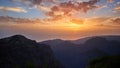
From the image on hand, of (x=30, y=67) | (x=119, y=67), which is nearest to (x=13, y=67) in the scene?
(x=30, y=67)

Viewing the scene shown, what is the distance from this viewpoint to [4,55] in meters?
175

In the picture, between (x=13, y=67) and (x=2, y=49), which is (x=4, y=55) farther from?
(x=13, y=67)

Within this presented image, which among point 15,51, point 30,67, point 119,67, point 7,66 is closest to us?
point 119,67

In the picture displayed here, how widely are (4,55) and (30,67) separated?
413ft

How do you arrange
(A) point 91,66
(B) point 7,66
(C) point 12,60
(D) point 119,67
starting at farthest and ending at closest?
(C) point 12,60 → (B) point 7,66 → (A) point 91,66 → (D) point 119,67

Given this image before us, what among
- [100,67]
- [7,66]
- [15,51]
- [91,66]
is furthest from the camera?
[15,51]

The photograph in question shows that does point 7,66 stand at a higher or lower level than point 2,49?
lower

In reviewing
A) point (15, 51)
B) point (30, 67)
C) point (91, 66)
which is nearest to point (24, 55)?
point (15, 51)

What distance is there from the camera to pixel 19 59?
182000 millimetres

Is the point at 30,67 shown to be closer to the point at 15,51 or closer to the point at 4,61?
the point at 4,61

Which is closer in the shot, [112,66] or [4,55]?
[112,66]

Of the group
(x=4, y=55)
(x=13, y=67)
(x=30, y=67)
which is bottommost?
(x=13, y=67)

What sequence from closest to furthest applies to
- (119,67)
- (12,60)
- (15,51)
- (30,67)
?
1. (119,67)
2. (30,67)
3. (12,60)
4. (15,51)

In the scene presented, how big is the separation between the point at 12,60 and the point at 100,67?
14105 centimetres
